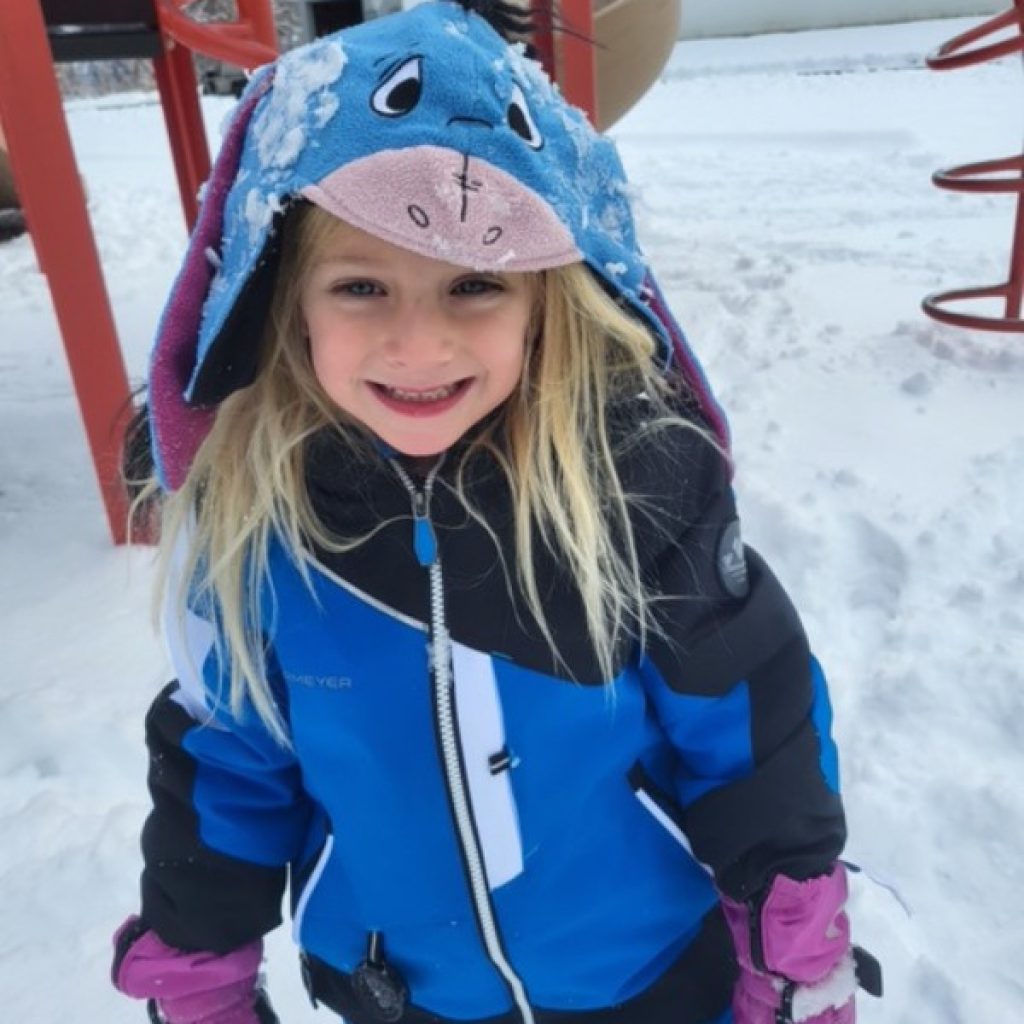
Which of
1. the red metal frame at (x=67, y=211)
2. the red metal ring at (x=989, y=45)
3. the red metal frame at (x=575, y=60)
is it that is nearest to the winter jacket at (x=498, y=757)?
the red metal frame at (x=67, y=211)

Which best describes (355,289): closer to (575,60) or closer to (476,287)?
(476,287)

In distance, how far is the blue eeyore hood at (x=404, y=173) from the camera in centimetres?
102

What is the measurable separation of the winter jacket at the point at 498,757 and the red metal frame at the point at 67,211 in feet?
4.35

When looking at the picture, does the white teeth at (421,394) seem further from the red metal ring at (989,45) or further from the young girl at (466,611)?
the red metal ring at (989,45)

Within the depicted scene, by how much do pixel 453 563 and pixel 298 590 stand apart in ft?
0.55

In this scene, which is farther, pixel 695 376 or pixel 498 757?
pixel 695 376

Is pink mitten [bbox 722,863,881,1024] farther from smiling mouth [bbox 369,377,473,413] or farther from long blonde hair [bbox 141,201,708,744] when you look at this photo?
smiling mouth [bbox 369,377,473,413]

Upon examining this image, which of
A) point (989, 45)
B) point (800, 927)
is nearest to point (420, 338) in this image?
point (800, 927)

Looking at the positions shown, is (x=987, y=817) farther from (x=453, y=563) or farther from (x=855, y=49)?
Result: (x=855, y=49)

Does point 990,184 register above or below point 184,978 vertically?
below

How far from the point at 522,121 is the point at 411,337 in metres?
0.23

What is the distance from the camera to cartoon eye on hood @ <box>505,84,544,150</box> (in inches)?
41.9

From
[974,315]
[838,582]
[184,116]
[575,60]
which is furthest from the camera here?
[184,116]

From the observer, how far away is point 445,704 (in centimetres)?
113
